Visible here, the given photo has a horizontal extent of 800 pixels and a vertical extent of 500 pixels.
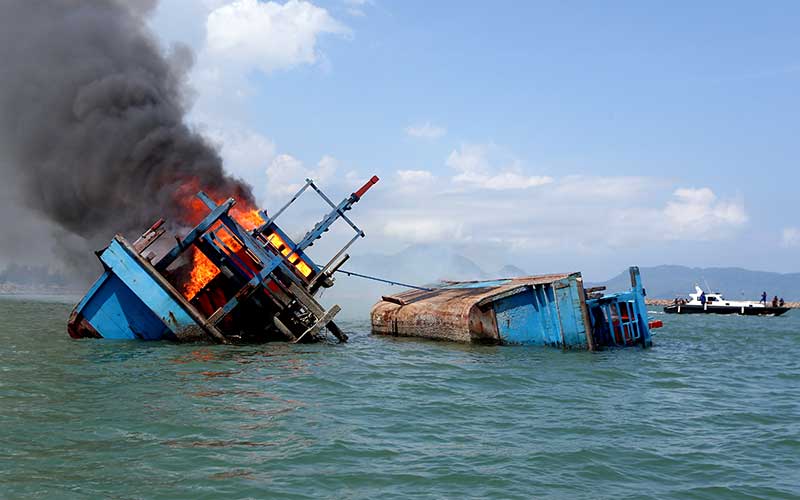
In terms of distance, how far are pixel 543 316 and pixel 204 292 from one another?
11.8m

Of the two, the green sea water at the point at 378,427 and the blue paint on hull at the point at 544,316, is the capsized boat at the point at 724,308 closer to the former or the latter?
the blue paint on hull at the point at 544,316

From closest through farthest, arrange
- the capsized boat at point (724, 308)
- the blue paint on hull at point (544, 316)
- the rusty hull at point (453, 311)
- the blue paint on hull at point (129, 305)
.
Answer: the blue paint on hull at point (129, 305) < the blue paint on hull at point (544, 316) < the rusty hull at point (453, 311) < the capsized boat at point (724, 308)

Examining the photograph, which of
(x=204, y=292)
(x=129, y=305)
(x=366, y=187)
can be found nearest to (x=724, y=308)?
(x=366, y=187)

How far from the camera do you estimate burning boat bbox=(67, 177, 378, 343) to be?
709 inches

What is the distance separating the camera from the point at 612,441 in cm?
925

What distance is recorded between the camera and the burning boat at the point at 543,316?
64.9ft

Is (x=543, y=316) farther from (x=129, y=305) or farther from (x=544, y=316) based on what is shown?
(x=129, y=305)

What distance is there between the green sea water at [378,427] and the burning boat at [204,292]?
1.63 m

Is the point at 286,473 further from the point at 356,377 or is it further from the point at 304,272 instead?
the point at 304,272

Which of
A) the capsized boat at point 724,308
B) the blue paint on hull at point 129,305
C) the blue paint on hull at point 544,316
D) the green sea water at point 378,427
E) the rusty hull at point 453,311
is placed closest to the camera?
the green sea water at point 378,427

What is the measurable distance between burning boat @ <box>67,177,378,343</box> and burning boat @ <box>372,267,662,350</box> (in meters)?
4.03

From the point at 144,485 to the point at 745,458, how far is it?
824 centimetres

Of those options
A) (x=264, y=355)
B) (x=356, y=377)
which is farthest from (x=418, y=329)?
(x=356, y=377)

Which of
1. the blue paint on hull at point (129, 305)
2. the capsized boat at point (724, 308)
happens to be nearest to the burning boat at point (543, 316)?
the blue paint on hull at point (129, 305)
